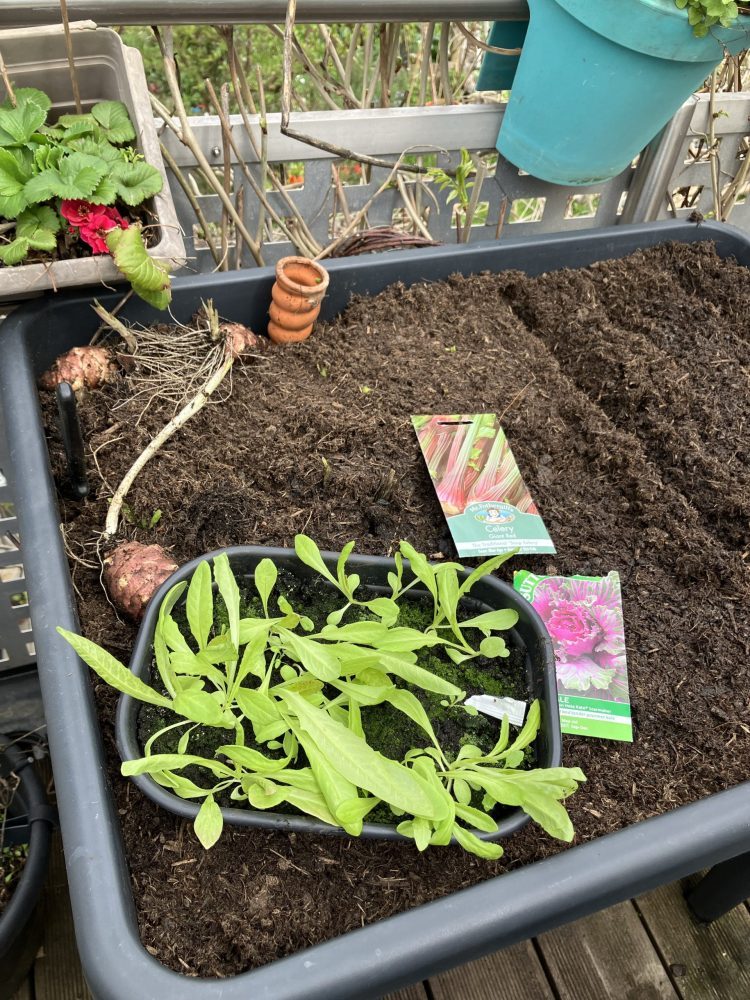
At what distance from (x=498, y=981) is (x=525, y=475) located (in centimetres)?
79

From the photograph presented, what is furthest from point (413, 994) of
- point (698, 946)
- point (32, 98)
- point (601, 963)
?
point (32, 98)

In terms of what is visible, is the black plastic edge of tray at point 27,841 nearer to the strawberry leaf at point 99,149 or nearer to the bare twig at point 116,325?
the bare twig at point 116,325

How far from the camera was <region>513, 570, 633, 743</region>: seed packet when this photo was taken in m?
0.87

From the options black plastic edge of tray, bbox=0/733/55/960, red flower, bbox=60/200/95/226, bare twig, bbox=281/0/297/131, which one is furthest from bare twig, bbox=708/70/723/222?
black plastic edge of tray, bbox=0/733/55/960

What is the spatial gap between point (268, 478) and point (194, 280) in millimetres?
362

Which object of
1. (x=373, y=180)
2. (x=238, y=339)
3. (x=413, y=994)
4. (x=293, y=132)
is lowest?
(x=413, y=994)

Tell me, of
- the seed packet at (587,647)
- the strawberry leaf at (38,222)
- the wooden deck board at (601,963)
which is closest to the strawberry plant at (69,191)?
the strawberry leaf at (38,222)

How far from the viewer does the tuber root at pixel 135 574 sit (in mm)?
846

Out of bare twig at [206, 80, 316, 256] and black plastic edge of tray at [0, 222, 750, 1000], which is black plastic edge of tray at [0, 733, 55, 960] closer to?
black plastic edge of tray at [0, 222, 750, 1000]

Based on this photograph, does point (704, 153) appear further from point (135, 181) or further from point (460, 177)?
point (135, 181)

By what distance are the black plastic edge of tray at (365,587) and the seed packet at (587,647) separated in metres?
0.07

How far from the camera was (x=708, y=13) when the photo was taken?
3.42ft

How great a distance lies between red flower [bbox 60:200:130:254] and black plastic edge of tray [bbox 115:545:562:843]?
19.0 inches

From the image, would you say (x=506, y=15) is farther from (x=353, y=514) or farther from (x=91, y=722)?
(x=91, y=722)
